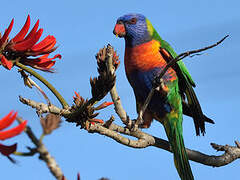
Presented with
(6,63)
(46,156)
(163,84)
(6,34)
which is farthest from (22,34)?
(163,84)

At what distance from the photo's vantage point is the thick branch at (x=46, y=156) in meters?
0.74

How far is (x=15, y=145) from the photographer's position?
1096 mm

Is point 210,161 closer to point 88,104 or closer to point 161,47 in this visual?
point 161,47

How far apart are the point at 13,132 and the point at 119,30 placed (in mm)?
2673

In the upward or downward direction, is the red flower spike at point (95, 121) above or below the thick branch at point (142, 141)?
above

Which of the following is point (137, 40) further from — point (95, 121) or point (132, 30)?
point (95, 121)

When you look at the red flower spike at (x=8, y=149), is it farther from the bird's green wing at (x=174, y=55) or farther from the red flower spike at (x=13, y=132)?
the bird's green wing at (x=174, y=55)

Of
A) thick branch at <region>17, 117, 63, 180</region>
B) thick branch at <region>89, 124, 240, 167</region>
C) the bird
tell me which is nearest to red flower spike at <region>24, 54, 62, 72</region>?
thick branch at <region>89, 124, 240, 167</region>

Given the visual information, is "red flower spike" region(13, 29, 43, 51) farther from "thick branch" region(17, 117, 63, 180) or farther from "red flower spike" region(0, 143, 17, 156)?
"thick branch" region(17, 117, 63, 180)

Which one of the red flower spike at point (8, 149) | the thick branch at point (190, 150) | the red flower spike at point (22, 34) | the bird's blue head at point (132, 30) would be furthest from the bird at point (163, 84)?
the red flower spike at point (8, 149)

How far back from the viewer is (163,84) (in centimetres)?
318

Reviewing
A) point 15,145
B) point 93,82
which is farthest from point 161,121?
point 15,145

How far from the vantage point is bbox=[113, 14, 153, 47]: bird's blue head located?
3516 mm

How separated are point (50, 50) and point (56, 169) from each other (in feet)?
4.11
